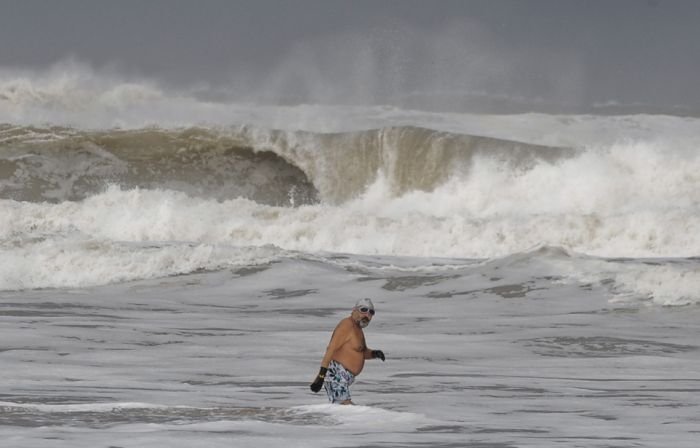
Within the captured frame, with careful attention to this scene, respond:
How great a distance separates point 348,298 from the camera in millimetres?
18188

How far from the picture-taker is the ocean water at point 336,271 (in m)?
8.43

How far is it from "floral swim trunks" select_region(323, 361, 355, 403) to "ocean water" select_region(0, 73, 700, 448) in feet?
0.62

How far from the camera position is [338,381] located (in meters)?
8.45

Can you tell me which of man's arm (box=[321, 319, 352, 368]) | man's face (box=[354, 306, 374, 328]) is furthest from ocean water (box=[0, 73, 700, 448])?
man's face (box=[354, 306, 374, 328])

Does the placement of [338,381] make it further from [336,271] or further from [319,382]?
[336,271]

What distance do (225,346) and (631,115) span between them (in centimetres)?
2575

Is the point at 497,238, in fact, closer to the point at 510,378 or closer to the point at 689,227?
the point at 689,227

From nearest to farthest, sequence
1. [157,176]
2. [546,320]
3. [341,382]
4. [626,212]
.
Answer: [341,382]
[546,320]
[626,212]
[157,176]

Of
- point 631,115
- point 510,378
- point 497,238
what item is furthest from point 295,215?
point 510,378

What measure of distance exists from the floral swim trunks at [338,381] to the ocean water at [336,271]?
0.62ft

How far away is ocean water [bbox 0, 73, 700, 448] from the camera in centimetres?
843

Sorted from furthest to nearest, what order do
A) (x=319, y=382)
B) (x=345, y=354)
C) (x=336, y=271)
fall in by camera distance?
(x=336, y=271) → (x=345, y=354) → (x=319, y=382)

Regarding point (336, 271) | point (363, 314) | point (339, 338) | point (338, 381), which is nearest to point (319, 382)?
point (338, 381)

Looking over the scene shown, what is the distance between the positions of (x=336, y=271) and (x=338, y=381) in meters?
12.2
